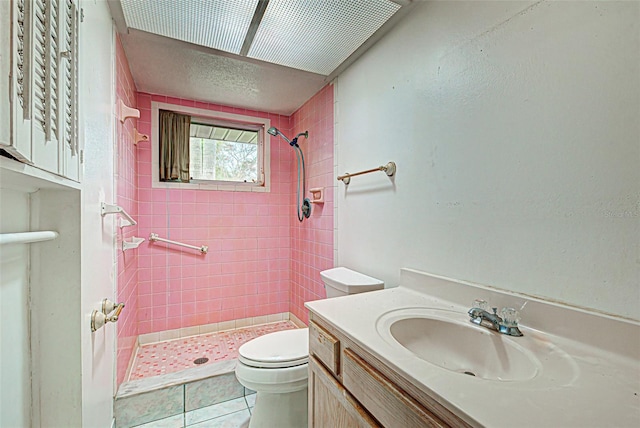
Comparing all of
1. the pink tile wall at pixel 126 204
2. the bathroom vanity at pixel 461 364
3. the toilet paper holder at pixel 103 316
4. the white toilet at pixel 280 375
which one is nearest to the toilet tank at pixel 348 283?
the white toilet at pixel 280 375

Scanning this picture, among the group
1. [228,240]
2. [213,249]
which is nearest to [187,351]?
[213,249]

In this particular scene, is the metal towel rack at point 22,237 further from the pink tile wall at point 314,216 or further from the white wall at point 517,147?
the pink tile wall at point 314,216

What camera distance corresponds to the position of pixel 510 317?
0.86 m

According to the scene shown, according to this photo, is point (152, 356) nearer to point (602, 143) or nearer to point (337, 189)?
point (337, 189)

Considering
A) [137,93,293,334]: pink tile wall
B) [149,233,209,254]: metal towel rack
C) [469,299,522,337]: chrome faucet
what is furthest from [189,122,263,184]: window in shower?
[469,299,522,337]: chrome faucet

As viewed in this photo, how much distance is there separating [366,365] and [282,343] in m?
0.90

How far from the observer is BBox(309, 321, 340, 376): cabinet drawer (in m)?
0.94

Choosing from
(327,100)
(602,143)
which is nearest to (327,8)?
(327,100)

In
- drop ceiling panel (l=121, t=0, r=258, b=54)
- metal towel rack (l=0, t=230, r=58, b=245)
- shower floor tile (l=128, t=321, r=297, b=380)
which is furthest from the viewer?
shower floor tile (l=128, t=321, r=297, b=380)

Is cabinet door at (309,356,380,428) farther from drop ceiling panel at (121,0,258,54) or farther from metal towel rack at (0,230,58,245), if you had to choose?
drop ceiling panel at (121,0,258,54)

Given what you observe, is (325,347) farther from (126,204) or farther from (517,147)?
(126,204)

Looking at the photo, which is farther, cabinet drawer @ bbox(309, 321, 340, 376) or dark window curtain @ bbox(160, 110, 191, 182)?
dark window curtain @ bbox(160, 110, 191, 182)

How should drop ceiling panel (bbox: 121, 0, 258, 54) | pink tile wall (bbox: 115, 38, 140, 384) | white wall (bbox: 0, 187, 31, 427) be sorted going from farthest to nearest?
pink tile wall (bbox: 115, 38, 140, 384) → drop ceiling panel (bbox: 121, 0, 258, 54) → white wall (bbox: 0, 187, 31, 427)

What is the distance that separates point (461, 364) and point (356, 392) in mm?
372
